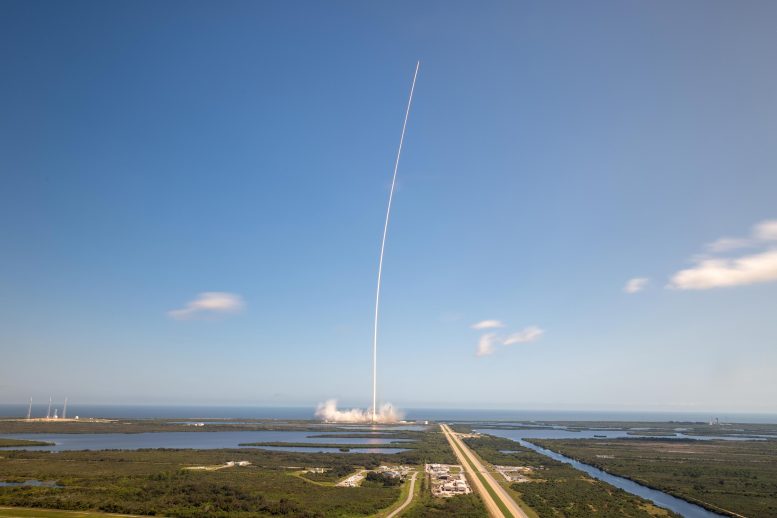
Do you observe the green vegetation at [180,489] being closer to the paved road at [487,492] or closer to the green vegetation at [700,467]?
the paved road at [487,492]

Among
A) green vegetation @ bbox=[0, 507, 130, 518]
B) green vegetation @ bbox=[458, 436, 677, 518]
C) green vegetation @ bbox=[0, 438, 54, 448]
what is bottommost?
green vegetation @ bbox=[0, 438, 54, 448]

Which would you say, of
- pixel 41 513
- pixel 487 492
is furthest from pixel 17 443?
pixel 487 492

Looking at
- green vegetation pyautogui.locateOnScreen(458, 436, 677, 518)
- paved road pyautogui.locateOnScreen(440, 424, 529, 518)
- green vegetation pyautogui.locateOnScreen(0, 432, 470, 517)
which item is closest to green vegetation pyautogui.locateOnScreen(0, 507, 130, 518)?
green vegetation pyautogui.locateOnScreen(0, 432, 470, 517)

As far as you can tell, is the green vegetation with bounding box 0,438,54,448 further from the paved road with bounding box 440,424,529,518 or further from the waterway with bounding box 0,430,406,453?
the paved road with bounding box 440,424,529,518

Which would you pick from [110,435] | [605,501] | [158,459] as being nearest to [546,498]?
[605,501]

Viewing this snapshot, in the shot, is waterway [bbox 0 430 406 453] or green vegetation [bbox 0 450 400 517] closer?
green vegetation [bbox 0 450 400 517]

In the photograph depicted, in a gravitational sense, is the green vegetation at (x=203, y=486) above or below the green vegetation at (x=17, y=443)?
above

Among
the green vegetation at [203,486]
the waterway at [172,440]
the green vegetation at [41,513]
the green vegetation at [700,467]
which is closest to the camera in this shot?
the green vegetation at [41,513]

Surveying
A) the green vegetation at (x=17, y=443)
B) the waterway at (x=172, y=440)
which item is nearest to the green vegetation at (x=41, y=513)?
the waterway at (x=172, y=440)
